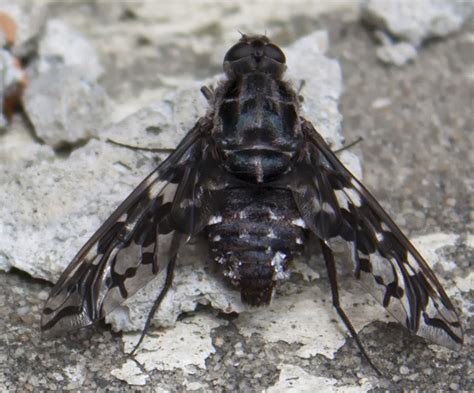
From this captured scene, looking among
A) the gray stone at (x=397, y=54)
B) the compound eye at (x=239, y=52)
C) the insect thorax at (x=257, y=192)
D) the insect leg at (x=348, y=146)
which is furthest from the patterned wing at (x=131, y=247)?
the gray stone at (x=397, y=54)

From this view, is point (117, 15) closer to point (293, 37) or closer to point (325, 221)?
point (293, 37)

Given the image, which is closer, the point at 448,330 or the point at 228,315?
the point at 448,330

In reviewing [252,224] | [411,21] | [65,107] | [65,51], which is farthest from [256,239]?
[411,21]

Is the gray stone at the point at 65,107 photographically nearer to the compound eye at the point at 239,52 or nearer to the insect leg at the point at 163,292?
the compound eye at the point at 239,52

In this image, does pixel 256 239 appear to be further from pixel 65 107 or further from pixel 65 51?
pixel 65 51

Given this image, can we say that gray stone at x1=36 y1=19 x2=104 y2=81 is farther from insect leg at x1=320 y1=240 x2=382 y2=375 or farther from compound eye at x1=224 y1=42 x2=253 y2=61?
insect leg at x1=320 y1=240 x2=382 y2=375

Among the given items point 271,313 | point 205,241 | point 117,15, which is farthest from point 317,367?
point 117,15
